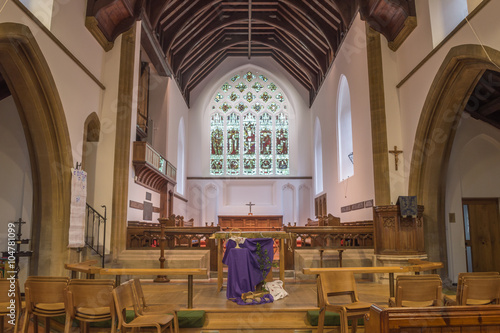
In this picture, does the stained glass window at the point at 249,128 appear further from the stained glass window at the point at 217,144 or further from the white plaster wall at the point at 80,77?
the white plaster wall at the point at 80,77

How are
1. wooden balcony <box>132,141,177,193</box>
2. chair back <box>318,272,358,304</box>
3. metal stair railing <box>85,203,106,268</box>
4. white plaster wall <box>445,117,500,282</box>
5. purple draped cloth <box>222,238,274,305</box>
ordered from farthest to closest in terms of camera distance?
wooden balcony <box>132,141,177,193</box>, white plaster wall <box>445,117,500,282</box>, metal stair railing <box>85,203,106,268</box>, purple draped cloth <box>222,238,274,305</box>, chair back <box>318,272,358,304</box>

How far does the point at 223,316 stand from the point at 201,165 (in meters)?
12.7

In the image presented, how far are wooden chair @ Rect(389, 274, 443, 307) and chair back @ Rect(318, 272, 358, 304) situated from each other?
52cm

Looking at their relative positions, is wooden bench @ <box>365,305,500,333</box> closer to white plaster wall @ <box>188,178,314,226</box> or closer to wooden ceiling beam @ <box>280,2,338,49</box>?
wooden ceiling beam @ <box>280,2,338,49</box>

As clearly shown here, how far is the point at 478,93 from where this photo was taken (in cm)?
835

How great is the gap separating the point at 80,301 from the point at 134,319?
539mm

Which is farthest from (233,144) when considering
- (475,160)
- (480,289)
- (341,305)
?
Result: (480,289)

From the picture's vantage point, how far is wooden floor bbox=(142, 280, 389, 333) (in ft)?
14.8

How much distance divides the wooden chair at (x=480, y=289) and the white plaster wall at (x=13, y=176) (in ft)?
21.9

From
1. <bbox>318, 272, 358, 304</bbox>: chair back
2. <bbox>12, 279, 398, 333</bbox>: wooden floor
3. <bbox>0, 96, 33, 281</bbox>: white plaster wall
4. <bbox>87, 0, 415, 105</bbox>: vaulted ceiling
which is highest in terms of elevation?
<bbox>87, 0, 415, 105</bbox>: vaulted ceiling

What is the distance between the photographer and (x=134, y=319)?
364cm

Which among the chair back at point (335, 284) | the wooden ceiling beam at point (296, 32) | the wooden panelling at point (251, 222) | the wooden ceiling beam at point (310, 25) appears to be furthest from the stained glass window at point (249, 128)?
the chair back at point (335, 284)

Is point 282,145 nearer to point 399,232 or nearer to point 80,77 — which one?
point 399,232

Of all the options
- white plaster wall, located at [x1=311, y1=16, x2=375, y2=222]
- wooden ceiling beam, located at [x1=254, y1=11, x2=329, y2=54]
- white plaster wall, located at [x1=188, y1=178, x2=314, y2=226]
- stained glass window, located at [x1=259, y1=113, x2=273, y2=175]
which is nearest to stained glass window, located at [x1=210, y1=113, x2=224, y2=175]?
white plaster wall, located at [x1=188, y1=178, x2=314, y2=226]
